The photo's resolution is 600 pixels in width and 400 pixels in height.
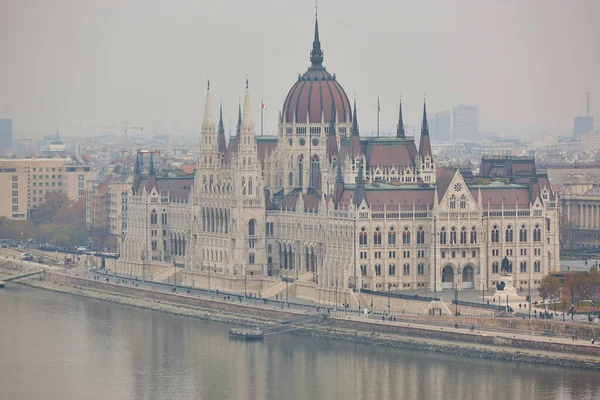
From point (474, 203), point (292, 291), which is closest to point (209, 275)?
point (292, 291)

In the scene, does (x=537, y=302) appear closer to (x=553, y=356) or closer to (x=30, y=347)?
(x=553, y=356)

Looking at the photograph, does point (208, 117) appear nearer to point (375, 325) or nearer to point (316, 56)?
point (316, 56)

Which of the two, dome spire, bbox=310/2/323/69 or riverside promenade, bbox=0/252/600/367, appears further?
dome spire, bbox=310/2/323/69

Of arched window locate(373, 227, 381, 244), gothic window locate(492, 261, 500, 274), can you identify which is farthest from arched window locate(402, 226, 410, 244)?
gothic window locate(492, 261, 500, 274)

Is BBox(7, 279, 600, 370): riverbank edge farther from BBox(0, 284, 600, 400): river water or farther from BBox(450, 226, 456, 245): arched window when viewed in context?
BBox(450, 226, 456, 245): arched window

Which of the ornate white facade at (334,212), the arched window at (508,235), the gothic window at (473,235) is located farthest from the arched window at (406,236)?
the arched window at (508,235)

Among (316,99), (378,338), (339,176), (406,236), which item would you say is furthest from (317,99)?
(378,338)
